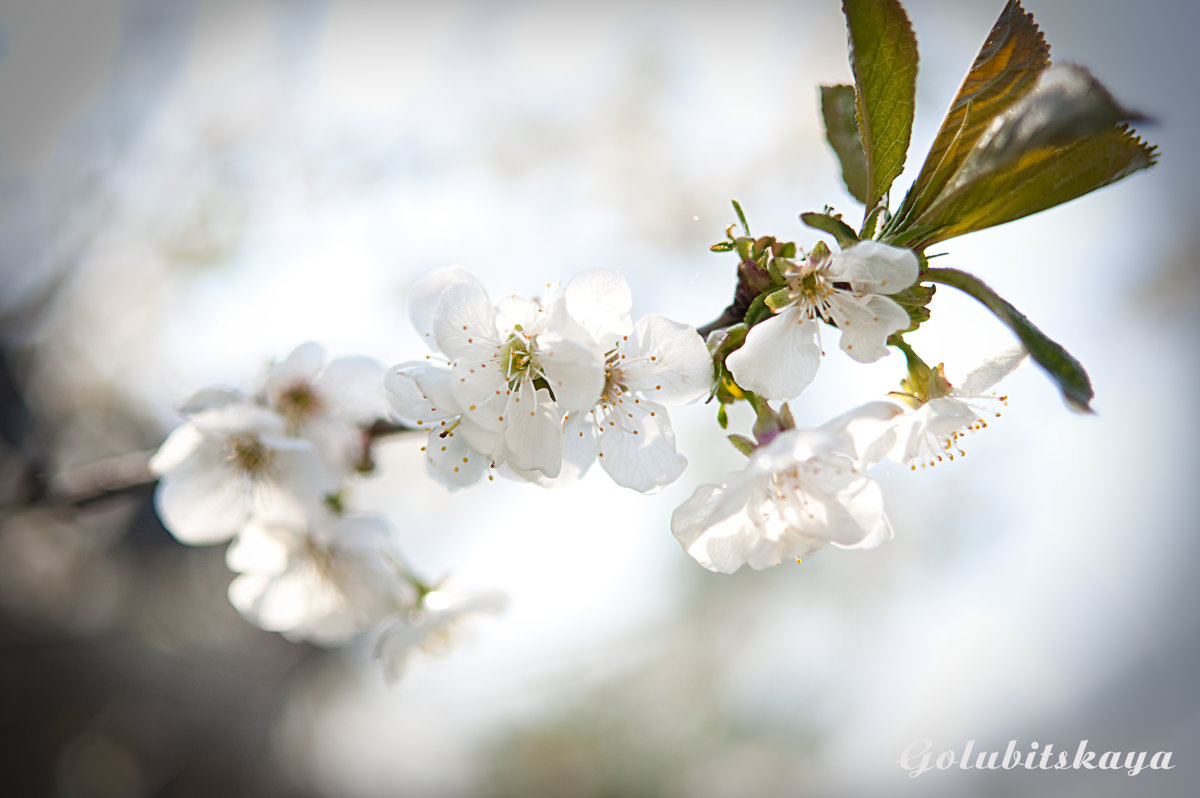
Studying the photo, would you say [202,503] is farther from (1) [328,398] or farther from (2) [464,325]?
(2) [464,325]

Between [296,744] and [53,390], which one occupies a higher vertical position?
[53,390]

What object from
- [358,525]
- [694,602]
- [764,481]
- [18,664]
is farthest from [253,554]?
[694,602]

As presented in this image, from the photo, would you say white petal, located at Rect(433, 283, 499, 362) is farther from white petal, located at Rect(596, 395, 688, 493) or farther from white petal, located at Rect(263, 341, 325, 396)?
white petal, located at Rect(263, 341, 325, 396)

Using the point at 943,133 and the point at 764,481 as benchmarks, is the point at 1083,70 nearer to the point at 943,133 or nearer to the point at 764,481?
the point at 943,133

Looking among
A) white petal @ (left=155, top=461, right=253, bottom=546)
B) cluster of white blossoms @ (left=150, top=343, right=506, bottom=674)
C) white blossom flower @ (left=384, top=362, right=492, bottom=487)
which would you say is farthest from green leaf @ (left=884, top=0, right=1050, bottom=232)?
white petal @ (left=155, top=461, right=253, bottom=546)

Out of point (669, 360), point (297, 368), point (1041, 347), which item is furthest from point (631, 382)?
point (297, 368)

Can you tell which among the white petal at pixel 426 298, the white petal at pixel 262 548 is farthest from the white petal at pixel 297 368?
the white petal at pixel 426 298
